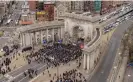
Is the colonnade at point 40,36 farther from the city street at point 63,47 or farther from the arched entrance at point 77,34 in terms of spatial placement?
the arched entrance at point 77,34

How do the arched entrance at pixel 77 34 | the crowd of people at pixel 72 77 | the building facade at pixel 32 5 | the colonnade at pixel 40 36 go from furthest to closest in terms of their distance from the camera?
1. the building facade at pixel 32 5
2. the arched entrance at pixel 77 34
3. the colonnade at pixel 40 36
4. the crowd of people at pixel 72 77

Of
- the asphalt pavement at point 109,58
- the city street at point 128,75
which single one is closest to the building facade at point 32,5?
the asphalt pavement at point 109,58

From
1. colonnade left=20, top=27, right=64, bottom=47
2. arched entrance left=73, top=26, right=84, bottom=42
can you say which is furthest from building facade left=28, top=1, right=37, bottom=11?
arched entrance left=73, top=26, right=84, bottom=42

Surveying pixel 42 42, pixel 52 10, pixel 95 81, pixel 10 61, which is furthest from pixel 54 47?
pixel 52 10

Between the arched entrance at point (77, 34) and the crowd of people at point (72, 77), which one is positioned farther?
the arched entrance at point (77, 34)

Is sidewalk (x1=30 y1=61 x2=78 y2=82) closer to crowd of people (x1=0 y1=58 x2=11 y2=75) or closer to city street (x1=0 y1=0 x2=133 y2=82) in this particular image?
city street (x1=0 y1=0 x2=133 y2=82)

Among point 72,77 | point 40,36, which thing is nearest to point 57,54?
point 72,77

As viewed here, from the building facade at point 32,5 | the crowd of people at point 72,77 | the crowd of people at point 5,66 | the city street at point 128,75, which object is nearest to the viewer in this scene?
the crowd of people at point 72,77

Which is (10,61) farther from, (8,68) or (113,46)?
(113,46)
